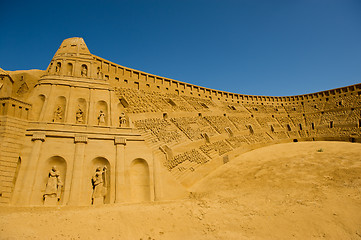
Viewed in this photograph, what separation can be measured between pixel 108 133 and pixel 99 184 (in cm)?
376

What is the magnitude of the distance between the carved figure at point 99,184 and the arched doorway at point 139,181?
1822 millimetres

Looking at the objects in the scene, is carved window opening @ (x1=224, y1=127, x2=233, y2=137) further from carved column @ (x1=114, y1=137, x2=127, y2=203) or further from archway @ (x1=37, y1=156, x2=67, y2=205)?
archway @ (x1=37, y1=156, x2=67, y2=205)

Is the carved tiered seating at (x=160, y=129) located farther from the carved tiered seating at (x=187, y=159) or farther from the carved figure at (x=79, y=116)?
the carved figure at (x=79, y=116)

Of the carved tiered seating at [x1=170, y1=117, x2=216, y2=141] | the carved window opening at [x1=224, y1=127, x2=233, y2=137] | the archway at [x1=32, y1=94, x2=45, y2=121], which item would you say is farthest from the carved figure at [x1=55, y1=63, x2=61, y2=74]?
the carved window opening at [x1=224, y1=127, x2=233, y2=137]

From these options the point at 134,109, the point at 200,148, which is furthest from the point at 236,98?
the point at 134,109

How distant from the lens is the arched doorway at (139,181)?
1571 cm

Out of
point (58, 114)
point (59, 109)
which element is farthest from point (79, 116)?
point (59, 109)

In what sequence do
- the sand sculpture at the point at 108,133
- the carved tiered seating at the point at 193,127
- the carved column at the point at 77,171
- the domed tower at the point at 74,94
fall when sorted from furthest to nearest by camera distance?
the carved tiered seating at the point at 193,127 → the domed tower at the point at 74,94 → the sand sculpture at the point at 108,133 → the carved column at the point at 77,171

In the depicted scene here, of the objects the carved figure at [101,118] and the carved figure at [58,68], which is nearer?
the carved figure at [101,118]

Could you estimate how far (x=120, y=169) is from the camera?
15695 mm

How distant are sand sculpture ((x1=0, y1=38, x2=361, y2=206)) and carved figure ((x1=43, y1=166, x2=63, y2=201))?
5 centimetres

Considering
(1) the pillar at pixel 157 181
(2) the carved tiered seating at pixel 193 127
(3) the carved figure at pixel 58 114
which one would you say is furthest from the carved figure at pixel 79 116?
(2) the carved tiered seating at pixel 193 127

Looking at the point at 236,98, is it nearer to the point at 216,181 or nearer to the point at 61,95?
the point at 216,181

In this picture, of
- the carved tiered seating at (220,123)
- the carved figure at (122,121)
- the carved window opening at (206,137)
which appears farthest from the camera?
the carved tiered seating at (220,123)
